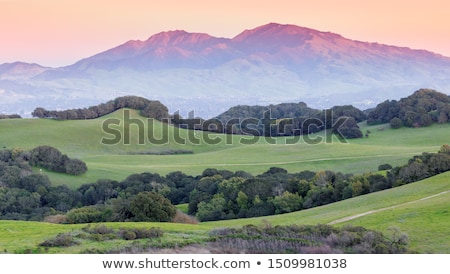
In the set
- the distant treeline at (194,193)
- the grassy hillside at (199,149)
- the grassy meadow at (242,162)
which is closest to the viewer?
the grassy meadow at (242,162)

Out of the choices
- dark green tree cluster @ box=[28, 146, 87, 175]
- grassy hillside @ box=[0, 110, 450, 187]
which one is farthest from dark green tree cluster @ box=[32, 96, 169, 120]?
dark green tree cluster @ box=[28, 146, 87, 175]

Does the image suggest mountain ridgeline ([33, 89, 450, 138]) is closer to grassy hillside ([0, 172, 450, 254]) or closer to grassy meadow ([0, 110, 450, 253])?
grassy meadow ([0, 110, 450, 253])

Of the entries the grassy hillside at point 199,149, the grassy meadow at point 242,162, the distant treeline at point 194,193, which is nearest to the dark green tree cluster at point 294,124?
the grassy meadow at point 242,162

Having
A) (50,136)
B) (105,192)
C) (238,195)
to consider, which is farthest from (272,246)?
(50,136)

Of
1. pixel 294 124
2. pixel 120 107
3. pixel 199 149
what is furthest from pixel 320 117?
pixel 120 107

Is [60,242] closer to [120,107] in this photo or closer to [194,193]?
[194,193]

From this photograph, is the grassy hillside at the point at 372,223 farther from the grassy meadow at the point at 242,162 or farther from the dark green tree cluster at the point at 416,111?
the dark green tree cluster at the point at 416,111
